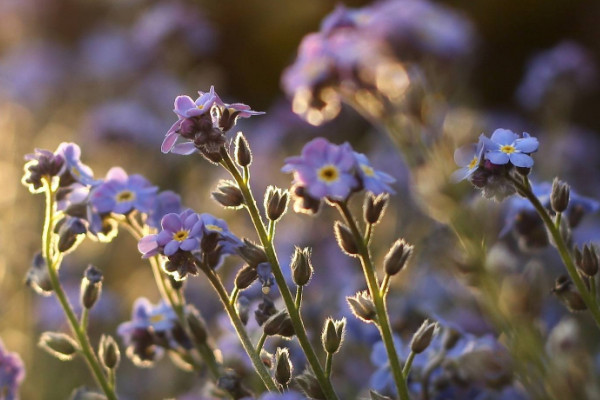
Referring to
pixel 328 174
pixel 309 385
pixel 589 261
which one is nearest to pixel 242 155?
pixel 328 174

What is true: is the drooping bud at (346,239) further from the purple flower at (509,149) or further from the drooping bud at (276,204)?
the purple flower at (509,149)

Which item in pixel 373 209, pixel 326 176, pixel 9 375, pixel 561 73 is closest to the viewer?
pixel 326 176

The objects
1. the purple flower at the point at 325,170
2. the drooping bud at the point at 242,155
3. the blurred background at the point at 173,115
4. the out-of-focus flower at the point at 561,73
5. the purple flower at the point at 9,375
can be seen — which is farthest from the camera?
the out-of-focus flower at the point at 561,73

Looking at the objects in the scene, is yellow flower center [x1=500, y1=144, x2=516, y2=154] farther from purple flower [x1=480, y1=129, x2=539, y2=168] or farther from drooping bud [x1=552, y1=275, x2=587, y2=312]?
drooping bud [x1=552, y1=275, x2=587, y2=312]

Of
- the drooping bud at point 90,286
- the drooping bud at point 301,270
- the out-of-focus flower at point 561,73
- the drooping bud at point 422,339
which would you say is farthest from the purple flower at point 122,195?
the out-of-focus flower at point 561,73

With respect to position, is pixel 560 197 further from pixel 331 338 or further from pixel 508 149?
pixel 331 338

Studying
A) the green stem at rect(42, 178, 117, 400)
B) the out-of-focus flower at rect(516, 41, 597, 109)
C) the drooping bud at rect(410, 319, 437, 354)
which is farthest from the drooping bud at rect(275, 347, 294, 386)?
the out-of-focus flower at rect(516, 41, 597, 109)
